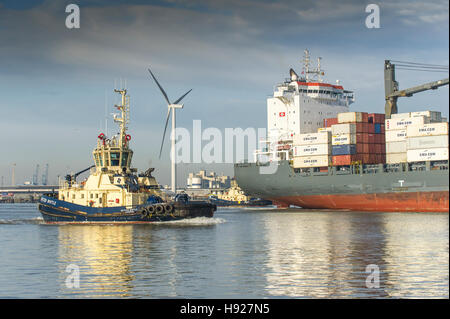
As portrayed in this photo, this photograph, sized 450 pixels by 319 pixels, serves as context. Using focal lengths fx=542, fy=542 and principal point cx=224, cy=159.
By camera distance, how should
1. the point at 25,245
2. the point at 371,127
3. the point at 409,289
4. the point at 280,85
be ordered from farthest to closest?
1. the point at 280,85
2. the point at 371,127
3. the point at 25,245
4. the point at 409,289

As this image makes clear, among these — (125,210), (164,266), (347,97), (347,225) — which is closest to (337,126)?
(347,97)

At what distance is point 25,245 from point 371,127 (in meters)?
52.7

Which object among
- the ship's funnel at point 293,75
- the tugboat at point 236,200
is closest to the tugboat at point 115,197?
the ship's funnel at point 293,75

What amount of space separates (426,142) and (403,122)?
17.9ft

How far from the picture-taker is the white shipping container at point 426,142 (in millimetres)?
63409

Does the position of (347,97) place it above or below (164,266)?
above

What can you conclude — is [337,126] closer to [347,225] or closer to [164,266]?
[347,225]

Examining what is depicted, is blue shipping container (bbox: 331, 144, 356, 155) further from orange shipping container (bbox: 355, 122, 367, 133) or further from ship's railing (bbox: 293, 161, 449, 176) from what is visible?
orange shipping container (bbox: 355, 122, 367, 133)

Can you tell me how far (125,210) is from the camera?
161 ft

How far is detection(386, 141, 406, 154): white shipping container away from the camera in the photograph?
69250mm

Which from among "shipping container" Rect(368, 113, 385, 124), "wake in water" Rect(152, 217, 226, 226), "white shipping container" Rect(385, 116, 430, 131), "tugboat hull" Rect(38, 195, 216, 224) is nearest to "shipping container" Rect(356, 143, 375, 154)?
"white shipping container" Rect(385, 116, 430, 131)

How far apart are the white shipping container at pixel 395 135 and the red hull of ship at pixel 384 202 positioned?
→ 7.56 metres

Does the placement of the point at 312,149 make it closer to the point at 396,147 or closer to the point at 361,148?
the point at 361,148

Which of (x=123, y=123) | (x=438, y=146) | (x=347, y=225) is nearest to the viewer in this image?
(x=347, y=225)
